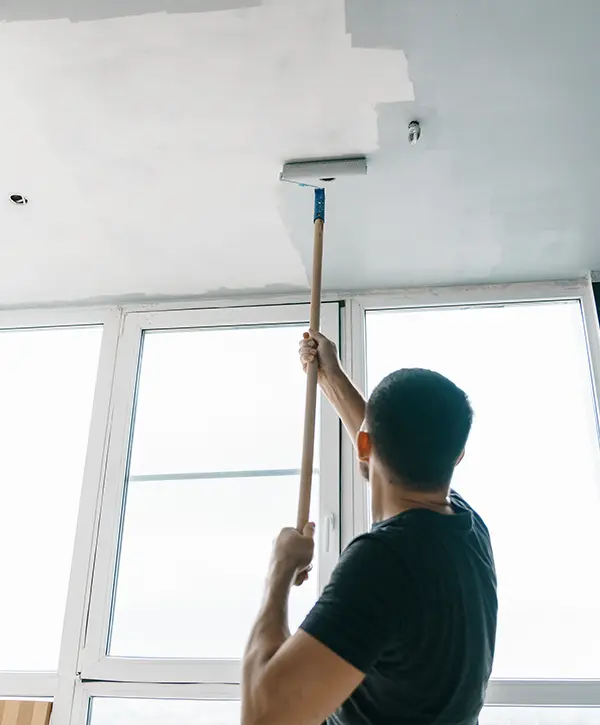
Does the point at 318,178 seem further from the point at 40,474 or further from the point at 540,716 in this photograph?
the point at 540,716

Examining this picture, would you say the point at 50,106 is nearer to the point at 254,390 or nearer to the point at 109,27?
the point at 109,27

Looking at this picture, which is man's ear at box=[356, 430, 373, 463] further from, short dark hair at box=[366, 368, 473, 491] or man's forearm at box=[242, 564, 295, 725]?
man's forearm at box=[242, 564, 295, 725]

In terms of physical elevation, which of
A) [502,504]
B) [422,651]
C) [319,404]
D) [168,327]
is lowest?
[422,651]

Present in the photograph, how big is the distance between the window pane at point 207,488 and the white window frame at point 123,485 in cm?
4

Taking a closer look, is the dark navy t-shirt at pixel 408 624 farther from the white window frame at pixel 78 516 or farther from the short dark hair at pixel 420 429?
the white window frame at pixel 78 516

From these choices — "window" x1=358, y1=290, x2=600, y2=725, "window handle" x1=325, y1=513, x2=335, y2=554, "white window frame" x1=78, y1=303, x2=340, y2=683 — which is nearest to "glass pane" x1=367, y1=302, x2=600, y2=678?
"window" x1=358, y1=290, x2=600, y2=725

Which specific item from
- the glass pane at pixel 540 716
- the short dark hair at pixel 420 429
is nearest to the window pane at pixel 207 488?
the glass pane at pixel 540 716

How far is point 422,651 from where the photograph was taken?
0.90 m

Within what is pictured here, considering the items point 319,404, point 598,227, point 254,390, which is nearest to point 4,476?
point 254,390

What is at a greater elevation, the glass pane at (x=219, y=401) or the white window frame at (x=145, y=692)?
the glass pane at (x=219, y=401)

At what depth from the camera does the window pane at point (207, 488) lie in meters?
2.10

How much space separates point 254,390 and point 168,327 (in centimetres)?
40

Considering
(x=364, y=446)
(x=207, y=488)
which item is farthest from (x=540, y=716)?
(x=364, y=446)

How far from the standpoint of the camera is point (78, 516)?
2234 millimetres
